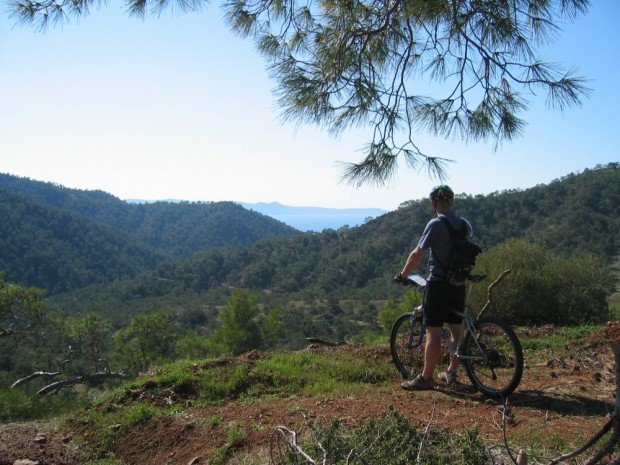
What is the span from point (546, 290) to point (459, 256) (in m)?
6.12

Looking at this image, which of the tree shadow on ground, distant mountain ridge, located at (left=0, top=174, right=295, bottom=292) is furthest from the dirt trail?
distant mountain ridge, located at (left=0, top=174, right=295, bottom=292)

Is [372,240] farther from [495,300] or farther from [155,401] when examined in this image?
[155,401]

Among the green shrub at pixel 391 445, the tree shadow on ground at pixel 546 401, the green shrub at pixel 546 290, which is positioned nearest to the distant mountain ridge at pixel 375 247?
the green shrub at pixel 546 290

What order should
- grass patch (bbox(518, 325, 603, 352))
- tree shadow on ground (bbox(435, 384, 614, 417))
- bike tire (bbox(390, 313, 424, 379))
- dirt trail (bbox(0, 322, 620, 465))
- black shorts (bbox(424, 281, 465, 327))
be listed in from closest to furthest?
dirt trail (bbox(0, 322, 620, 465)) → tree shadow on ground (bbox(435, 384, 614, 417)) → black shorts (bbox(424, 281, 465, 327)) → bike tire (bbox(390, 313, 424, 379)) → grass patch (bbox(518, 325, 603, 352))

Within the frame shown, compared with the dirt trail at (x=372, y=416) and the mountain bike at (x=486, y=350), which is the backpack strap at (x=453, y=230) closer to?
the mountain bike at (x=486, y=350)

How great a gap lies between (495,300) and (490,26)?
5446 mm

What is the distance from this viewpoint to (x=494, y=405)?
3.67 meters

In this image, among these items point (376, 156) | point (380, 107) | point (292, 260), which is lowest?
point (292, 260)

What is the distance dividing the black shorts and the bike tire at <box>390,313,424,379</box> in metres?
0.50

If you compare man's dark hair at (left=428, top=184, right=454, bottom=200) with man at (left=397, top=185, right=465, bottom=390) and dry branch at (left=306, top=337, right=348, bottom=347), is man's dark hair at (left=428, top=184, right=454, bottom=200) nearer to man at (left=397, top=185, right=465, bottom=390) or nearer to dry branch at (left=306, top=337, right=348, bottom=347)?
man at (left=397, top=185, right=465, bottom=390)

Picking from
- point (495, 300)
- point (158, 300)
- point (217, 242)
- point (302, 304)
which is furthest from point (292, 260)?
point (495, 300)

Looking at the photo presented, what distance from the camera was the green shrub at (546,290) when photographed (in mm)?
8562

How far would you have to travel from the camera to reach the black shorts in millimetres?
3959

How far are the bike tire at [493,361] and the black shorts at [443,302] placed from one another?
211 millimetres
